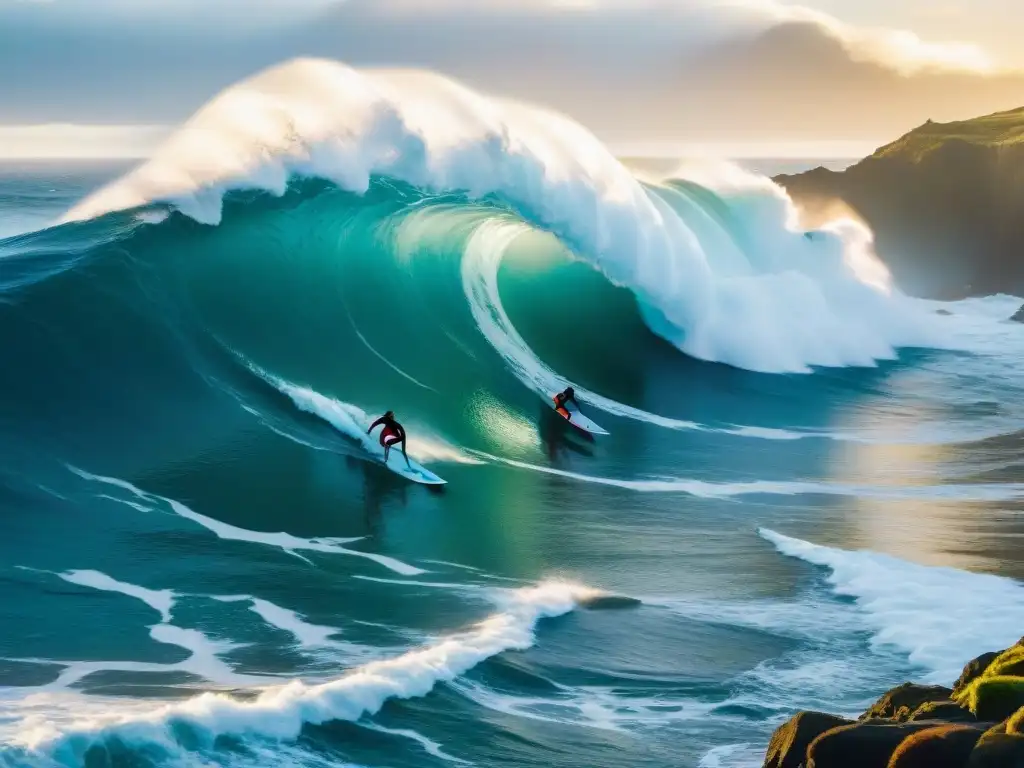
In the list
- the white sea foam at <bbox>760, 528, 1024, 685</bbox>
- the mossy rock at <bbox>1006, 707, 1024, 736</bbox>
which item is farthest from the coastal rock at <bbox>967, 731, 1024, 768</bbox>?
the white sea foam at <bbox>760, 528, 1024, 685</bbox>

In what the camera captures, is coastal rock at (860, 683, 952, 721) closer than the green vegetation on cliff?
Yes

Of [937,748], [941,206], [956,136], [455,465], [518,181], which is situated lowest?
[937,748]

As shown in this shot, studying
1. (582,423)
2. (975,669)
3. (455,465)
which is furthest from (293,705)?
(582,423)

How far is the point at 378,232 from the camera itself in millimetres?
20953

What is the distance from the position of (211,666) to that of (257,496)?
429cm

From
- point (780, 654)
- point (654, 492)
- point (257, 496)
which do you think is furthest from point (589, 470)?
point (780, 654)

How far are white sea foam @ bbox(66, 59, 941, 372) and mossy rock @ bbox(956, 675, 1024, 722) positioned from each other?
14243 mm

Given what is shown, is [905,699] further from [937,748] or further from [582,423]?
[582,423]

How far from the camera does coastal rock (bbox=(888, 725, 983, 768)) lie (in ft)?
18.9

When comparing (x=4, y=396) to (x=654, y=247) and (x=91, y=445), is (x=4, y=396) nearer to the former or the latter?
(x=91, y=445)

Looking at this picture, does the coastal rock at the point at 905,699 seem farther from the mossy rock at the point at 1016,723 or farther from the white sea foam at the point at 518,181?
the white sea foam at the point at 518,181

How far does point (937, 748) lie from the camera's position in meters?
5.80

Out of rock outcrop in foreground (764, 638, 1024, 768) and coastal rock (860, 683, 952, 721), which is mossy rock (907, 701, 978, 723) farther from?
coastal rock (860, 683, 952, 721)

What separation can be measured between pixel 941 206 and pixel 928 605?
3485 cm
